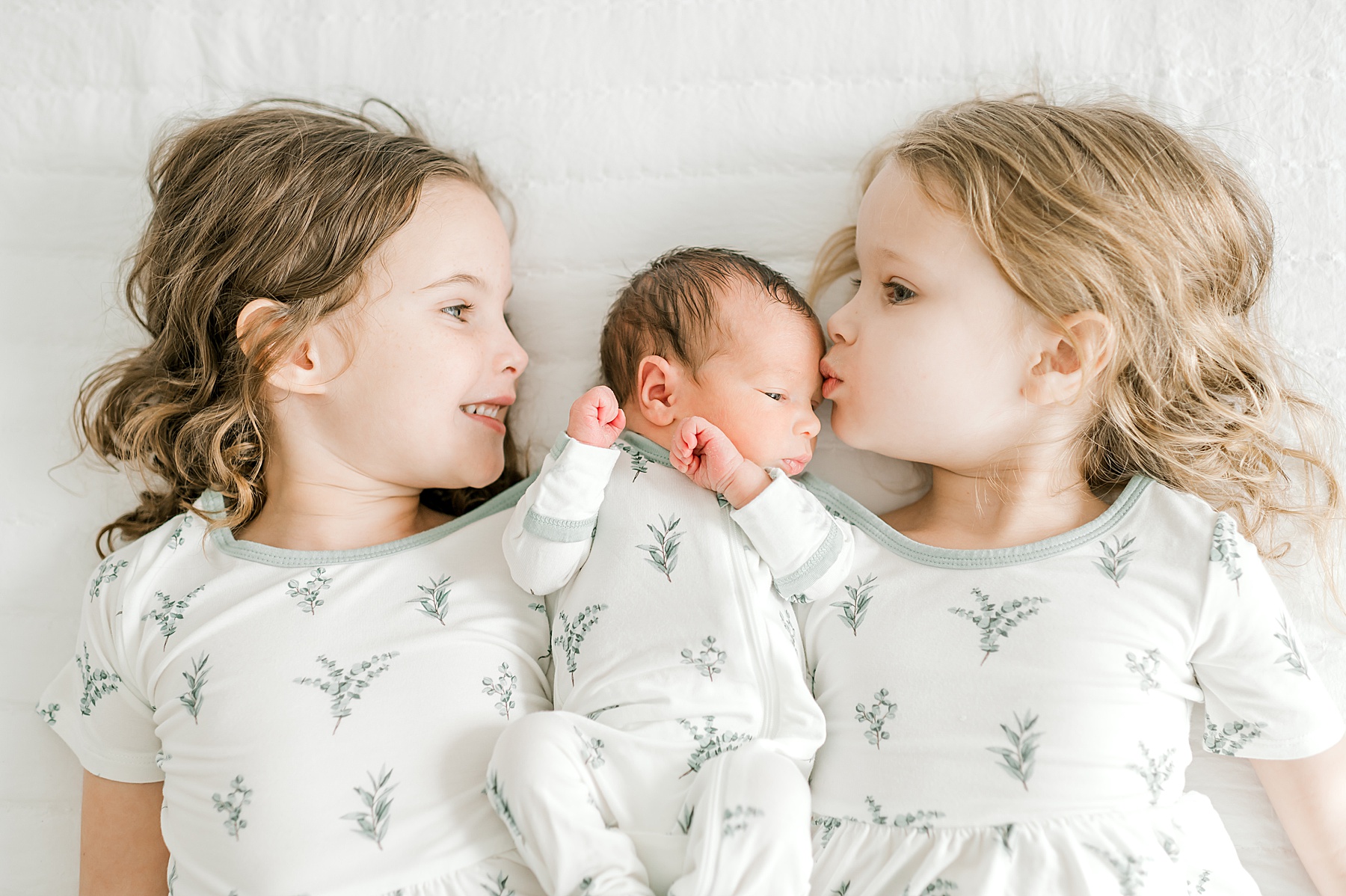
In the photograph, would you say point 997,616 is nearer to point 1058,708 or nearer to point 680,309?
point 1058,708

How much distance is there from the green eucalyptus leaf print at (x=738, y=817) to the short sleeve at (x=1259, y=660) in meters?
0.60

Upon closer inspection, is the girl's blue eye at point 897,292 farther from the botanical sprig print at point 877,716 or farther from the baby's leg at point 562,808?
the baby's leg at point 562,808

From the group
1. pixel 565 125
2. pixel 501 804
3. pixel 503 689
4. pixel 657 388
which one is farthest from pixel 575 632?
pixel 565 125

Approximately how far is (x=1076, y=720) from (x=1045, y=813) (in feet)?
0.36

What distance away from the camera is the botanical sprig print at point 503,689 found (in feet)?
3.76

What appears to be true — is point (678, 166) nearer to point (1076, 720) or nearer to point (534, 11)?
point (534, 11)

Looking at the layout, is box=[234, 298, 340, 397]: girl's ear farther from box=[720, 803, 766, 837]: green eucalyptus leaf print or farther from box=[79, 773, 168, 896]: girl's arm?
box=[720, 803, 766, 837]: green eucalyptus leaf print

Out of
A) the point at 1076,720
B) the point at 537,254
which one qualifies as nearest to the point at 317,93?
the point at 537,254

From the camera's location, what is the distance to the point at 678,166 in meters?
1.40

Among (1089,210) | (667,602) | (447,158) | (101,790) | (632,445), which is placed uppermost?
(1089,210)

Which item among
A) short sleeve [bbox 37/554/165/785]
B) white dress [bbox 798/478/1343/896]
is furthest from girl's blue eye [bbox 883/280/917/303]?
short sleeve [bbox 37/554/165/785]

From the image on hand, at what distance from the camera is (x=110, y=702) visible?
3.99 ft

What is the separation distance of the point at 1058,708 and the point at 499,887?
0.69 meters

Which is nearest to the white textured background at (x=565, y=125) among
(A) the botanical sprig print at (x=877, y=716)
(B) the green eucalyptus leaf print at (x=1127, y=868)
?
(A) the botanical sprig print at (x=877, y=716)
